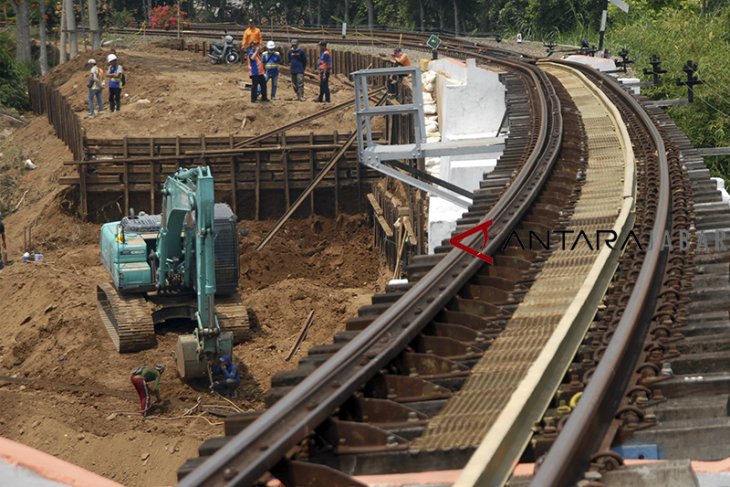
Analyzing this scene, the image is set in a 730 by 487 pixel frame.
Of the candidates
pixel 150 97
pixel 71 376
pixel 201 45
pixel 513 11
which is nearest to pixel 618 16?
pixel 513 11

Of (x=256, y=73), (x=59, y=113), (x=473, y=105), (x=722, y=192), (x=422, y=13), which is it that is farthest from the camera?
(x=422, y=13)

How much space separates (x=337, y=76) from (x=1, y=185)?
42.2 ft

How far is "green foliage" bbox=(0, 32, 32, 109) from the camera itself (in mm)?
49750

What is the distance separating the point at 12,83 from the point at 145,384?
34.4m

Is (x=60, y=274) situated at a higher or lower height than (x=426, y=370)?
lower

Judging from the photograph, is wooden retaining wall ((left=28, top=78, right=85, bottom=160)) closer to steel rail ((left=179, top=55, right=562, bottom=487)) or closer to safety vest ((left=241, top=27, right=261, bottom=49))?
safety vest ((left=241, top=27, right=261, bottom=49))

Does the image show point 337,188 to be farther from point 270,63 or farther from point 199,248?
point 199,248

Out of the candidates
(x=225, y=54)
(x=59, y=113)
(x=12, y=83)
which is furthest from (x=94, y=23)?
(x=12, y=83)

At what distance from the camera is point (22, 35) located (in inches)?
2167

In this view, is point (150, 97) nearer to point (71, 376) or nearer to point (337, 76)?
point (337, 76)

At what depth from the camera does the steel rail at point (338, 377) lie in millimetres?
6367

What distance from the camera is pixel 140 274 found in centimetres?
2311

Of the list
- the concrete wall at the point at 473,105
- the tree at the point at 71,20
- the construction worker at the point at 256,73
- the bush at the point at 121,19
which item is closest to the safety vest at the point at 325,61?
the construction worker at the point at 256,73

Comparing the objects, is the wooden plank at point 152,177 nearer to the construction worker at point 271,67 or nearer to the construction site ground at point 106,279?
the construction site ground at point 106,279
